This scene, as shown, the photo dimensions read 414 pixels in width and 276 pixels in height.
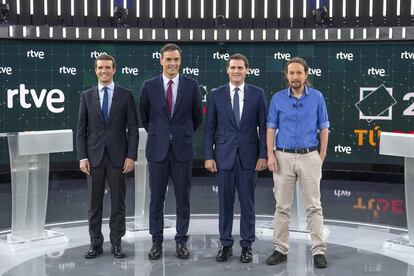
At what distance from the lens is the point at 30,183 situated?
17.0ft

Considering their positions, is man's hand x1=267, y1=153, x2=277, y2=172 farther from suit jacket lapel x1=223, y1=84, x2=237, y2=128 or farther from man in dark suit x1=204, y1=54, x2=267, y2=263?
suit jacket lapel x1=223, y1=84, x2=237, y2=128

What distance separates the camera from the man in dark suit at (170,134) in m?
4.60

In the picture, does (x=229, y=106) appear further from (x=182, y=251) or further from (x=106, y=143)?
(x=182, y=251)

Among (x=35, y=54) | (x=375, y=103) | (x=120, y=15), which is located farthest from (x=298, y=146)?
(x=35, y=54)

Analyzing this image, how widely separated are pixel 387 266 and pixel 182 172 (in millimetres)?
1622

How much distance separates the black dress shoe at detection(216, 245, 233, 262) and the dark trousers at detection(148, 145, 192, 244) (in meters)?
0.30

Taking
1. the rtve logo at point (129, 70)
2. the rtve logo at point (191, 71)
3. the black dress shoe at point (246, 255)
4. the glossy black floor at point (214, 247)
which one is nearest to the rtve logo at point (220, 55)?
the rtve logo at point (191, 71)

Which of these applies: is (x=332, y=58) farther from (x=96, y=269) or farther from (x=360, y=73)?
(x=96, y=269)

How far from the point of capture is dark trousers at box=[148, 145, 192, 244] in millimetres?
4648

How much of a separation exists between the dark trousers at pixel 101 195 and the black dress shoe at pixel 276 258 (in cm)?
114

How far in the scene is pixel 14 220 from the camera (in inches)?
201

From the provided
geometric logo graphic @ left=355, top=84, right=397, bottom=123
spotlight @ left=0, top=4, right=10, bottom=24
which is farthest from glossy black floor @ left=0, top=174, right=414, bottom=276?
spotlight @ left=0, top=4, right=10, bottom=24

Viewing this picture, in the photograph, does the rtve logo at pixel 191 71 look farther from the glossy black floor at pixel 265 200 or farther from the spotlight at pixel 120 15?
the glossy black floor at pixel 265 200

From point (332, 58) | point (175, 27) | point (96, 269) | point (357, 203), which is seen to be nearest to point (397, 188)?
point (357, 203)
